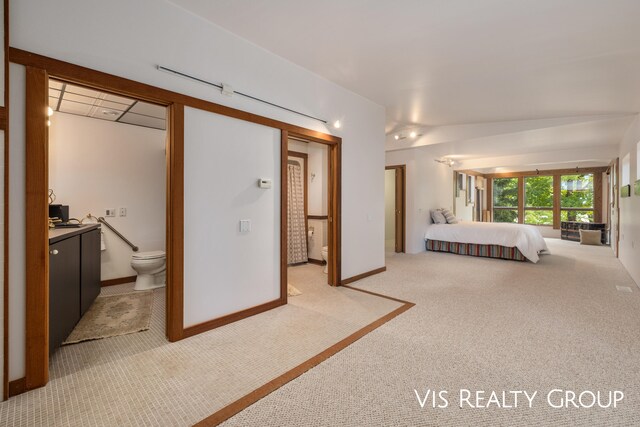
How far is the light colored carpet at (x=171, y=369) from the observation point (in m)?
1.55

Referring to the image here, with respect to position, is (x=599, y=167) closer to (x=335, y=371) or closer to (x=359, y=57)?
(x=359, y=57)

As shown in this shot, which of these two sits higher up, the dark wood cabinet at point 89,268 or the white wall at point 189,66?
the white wall at point 189,66

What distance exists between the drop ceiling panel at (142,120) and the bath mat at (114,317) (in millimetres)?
2215

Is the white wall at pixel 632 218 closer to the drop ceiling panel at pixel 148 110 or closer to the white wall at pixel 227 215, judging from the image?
the white wall at pixel 227 215

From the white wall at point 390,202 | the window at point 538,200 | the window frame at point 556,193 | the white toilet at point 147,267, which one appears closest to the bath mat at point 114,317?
the white toilet at point 147,267

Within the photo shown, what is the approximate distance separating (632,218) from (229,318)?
568 cm

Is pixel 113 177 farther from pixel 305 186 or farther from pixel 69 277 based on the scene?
pixel 305 186

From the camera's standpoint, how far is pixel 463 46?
2676 millimetres

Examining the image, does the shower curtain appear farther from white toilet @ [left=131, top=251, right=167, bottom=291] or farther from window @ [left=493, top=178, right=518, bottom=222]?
window @ [left=493, top=178, right=518, bottom=222]

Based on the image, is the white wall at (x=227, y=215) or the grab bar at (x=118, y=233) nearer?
the white wall at (x=227, y=215)

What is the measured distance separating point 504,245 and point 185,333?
5587mm

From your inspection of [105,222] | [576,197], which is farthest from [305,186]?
[576,197]

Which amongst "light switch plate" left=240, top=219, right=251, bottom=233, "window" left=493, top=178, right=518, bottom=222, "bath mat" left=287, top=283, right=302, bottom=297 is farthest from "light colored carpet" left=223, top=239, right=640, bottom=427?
"window" left=493, top=178, right=518, bottom=222

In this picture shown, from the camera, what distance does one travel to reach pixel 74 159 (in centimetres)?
378
